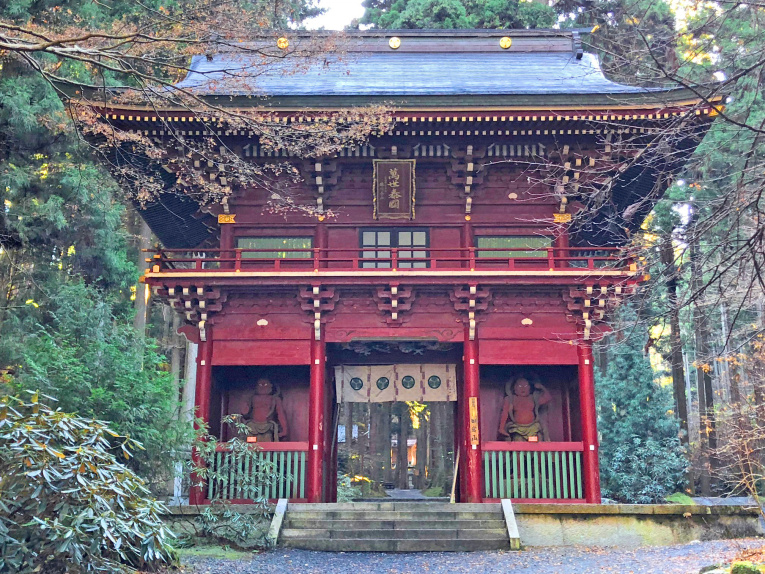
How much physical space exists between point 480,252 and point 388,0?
18810 mm

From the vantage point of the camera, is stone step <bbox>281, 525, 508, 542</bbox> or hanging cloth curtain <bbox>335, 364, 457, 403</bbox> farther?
hanging cloth curtain <bbox>335, 364, 457, 403</bbox>

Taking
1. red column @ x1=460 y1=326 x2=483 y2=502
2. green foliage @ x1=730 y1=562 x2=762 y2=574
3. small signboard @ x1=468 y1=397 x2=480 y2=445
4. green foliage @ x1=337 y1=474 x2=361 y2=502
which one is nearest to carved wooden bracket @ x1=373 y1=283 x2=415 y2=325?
red column @ x1=460 y1=326 x2=483 y2=502

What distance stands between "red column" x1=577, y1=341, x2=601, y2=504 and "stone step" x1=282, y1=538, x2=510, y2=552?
8.60 feet

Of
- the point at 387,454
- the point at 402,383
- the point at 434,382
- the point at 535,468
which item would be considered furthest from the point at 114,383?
the point at 387,454

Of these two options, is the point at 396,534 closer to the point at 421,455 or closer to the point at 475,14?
the point at 475,14

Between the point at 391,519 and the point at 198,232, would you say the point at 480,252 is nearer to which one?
the point at 391,519

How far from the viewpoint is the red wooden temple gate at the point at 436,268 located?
40.3 ft

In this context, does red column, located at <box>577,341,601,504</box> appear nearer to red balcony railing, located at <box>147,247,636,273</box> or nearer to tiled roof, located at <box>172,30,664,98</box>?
red balcony railing, located at <box>147,247,636,273</box>

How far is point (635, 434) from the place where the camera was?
69.1 ft

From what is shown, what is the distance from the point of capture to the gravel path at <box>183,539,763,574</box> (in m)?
8.77

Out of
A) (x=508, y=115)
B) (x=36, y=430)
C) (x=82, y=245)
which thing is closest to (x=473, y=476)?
(x=508, y=115)

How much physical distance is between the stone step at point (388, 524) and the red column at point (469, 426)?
47.8 inches

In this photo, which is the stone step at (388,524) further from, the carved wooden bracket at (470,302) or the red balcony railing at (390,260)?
the red balcony railing at (390,260)

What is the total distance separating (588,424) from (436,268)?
13.0 feet
